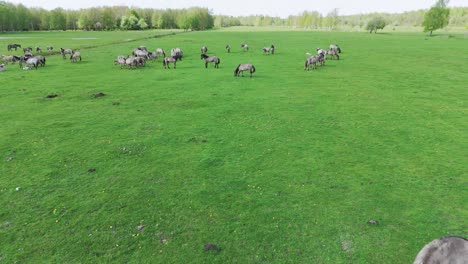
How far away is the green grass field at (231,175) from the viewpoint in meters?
8.87

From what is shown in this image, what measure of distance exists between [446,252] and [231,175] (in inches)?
309

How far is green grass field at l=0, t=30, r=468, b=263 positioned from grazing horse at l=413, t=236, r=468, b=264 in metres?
1.85

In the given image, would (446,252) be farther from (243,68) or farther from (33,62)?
(33,62)

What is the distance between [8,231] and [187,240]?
18.3 ft

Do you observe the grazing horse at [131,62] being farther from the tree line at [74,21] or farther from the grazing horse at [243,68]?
the tree line at [74,21]

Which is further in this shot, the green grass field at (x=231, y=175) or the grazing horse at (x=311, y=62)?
the grazing horse at (x=311, y=62)

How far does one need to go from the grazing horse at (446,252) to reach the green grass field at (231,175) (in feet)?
6.08

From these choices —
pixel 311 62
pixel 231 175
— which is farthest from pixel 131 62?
pixel 231 175

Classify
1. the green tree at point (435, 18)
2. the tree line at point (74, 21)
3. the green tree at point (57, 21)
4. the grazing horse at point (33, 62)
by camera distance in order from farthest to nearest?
1. the green tree at point (57, 21)
2. the tree line at point (74, 21)
3. the green tree at point (435, 18)
4. the grazing horse at point (33, 62)

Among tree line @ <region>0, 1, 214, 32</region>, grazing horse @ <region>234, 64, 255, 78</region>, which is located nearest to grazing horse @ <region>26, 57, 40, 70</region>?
grazing horse @ <region>234, 64, 255, 78</region>

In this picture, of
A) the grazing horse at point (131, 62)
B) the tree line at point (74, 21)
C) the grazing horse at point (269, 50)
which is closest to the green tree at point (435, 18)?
the grazing horse at point (269, 50)

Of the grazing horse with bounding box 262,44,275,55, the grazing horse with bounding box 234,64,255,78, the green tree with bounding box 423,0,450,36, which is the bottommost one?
the grazing horse with bounding box 234,64,255,78

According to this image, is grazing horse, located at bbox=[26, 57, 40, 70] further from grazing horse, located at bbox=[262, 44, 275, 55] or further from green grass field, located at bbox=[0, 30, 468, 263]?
grazing horse, located at bbox=[262, 44, 275, 55]

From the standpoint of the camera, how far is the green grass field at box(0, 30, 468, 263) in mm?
8867
